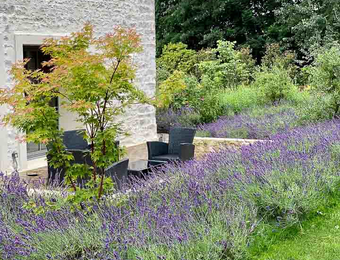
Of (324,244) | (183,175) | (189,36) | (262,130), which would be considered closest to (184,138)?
(262,130)

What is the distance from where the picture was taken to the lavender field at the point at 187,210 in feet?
12.9

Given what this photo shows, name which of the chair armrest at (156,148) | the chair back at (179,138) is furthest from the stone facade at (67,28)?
the chair armrest at (156,148)

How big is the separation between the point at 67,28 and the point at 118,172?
505cm

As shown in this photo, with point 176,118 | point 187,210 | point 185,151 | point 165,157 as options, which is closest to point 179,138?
point 165,157

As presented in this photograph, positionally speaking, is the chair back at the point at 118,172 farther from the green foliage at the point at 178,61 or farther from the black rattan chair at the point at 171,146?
the green foliage at the point at 178,61

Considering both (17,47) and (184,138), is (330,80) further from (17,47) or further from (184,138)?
(17,47)

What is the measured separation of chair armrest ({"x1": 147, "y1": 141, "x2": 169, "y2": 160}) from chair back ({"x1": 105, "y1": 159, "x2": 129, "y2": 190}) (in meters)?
2.40

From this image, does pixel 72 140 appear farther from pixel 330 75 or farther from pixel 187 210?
pixel 330 75

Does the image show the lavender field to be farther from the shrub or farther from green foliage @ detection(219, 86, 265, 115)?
green foliage @ detection(219, 86, 265, 115)

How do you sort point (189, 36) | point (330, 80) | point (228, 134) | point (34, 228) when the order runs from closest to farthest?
1. point (34, 228)
2. point (330, 80)
3. point (228, 134)
4. point (189, 36)

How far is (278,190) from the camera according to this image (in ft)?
15.9

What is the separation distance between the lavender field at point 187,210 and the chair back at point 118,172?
23cm

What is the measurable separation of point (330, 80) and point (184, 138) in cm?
337

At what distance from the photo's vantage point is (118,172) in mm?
5512
